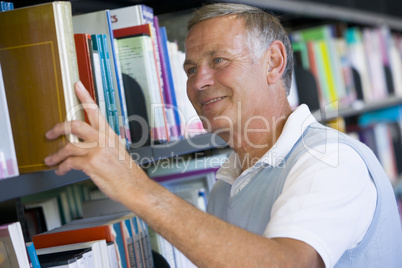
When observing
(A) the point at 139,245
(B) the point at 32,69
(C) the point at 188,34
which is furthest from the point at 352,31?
(B) the point at 32,69

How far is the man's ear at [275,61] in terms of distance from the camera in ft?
4.25

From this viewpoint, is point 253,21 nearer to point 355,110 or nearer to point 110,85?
point 110,85

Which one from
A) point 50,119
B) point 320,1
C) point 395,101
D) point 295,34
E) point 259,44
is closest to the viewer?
point 50,119

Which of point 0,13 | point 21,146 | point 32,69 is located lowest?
point 21,146

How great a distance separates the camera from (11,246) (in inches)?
31.9

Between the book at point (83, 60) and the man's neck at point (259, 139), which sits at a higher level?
the book at point (83, 60)

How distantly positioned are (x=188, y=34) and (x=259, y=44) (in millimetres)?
183

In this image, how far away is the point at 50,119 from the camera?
860 millimetres

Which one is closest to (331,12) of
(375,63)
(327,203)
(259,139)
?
(375,63)

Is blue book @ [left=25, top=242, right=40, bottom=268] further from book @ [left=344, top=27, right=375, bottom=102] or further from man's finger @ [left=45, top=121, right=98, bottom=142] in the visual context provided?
book @ [left=344, top=27, right=375, bottom=102]

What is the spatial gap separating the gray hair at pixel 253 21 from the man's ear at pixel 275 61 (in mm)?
17

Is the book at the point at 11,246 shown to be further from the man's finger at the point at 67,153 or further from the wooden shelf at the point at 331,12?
the wooden shelf at the point at 331,12

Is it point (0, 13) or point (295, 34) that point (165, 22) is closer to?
point (0, 13)

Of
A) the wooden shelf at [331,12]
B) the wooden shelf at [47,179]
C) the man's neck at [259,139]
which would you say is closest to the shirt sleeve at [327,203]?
the man's neck at [259,139]
